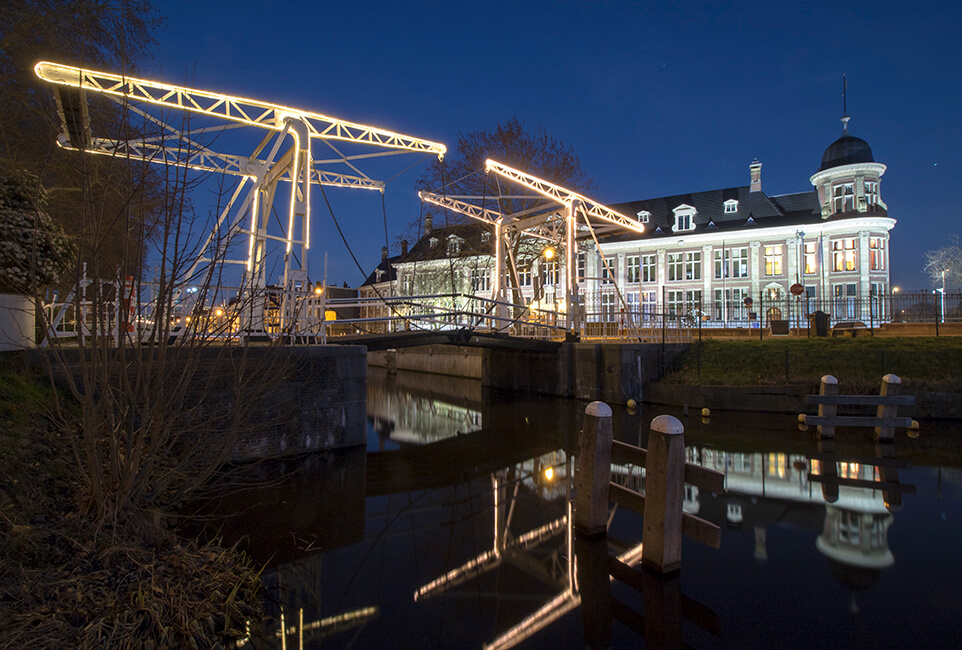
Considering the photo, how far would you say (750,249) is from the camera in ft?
106

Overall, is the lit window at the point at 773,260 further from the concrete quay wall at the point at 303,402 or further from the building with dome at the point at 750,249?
the concrete quay wall at the point at 303,402

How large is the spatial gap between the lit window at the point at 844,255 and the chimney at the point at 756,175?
24.0 feet

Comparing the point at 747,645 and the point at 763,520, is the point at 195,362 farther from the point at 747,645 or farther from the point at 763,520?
the point at 763,520

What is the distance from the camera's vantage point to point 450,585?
4.67 m

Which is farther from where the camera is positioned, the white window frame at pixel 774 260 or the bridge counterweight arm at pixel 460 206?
the white window frame at pixel 774 260

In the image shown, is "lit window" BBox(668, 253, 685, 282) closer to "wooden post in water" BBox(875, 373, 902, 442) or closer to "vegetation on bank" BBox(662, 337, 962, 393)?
"vegetation on bank" BBox(662, 337, 962, 393)

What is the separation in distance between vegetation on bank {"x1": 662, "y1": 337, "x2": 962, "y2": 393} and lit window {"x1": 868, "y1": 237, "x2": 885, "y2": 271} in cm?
1832

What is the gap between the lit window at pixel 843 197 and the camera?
3017 cm

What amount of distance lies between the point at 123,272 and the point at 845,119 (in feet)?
135

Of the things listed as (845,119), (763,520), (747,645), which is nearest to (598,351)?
(763,520)

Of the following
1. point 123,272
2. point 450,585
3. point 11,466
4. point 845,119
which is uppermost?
point 845,119

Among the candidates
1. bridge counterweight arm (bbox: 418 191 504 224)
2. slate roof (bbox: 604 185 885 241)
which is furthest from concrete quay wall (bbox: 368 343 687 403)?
slate roof (bbox: 604 185 885 241)

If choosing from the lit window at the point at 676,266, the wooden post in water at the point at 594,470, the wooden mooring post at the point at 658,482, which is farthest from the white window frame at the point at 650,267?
the wooden mooring post at the point at 658,482

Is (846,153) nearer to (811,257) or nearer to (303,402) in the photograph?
(811,257)
